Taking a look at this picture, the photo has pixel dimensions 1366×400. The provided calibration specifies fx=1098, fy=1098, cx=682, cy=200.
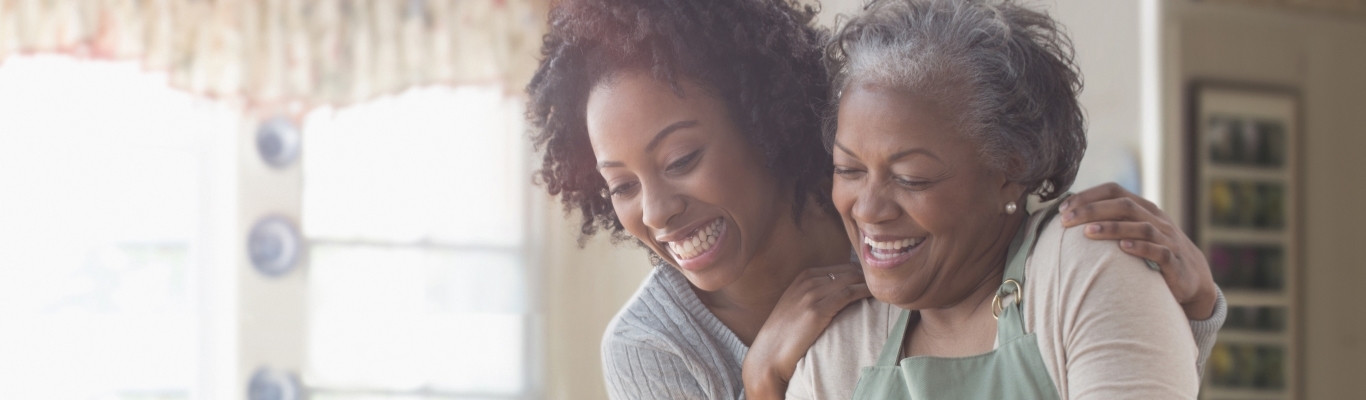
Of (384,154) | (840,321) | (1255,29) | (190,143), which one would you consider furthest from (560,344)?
(840,321)

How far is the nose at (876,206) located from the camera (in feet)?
3.51

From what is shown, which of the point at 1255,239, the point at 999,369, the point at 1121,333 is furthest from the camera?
the point at 1255,239

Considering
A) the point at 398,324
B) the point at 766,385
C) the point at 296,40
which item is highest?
the point at 296,40

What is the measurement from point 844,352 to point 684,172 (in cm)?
28

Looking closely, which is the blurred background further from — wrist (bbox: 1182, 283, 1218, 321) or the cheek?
wrist (bbox: 1182, 283, 1218, 321)

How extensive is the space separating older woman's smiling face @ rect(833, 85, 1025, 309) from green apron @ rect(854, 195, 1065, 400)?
4cm

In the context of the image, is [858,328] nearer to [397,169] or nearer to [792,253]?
[792,253]

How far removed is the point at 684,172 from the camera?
1.28m

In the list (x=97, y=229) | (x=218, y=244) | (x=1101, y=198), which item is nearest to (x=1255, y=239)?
(x=1101, y=198)

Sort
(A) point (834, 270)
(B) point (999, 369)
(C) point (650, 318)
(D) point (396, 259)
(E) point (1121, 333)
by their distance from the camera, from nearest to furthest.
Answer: (E) point (1121, 333), (B) point (999, 369), (A) point (834, 270), (C) point (650, 318), (D) point (396, 259)

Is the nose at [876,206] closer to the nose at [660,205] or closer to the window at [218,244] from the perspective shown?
the nose at [660,205]

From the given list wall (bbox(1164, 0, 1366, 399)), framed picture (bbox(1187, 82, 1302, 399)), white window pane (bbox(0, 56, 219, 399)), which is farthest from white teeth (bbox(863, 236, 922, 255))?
white window pane (bbox(0, 56, 219, 399))

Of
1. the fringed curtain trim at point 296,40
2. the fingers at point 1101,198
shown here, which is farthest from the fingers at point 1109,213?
the fringed curtain trim at point 296,40

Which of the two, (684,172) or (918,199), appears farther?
(684,172)
